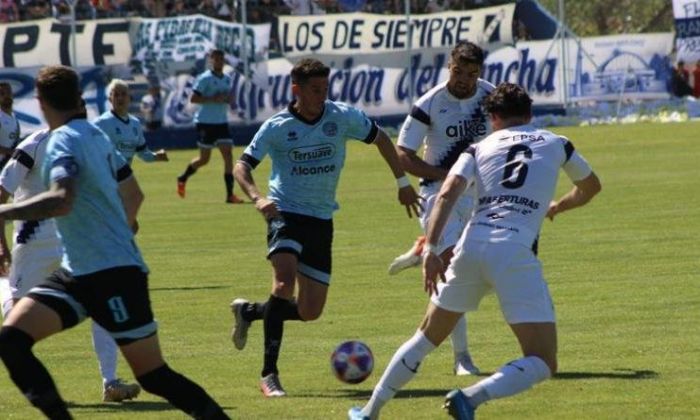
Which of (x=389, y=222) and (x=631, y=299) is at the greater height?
(x=631, y=299)

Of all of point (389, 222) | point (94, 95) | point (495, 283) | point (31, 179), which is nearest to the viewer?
point (495, 283)

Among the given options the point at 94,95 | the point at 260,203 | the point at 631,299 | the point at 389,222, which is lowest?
the point at 94,95

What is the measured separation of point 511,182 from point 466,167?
0.25 metres

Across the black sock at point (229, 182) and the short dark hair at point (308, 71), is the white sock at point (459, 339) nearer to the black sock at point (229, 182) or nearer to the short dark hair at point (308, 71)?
the short dark hair at point (308, 71)

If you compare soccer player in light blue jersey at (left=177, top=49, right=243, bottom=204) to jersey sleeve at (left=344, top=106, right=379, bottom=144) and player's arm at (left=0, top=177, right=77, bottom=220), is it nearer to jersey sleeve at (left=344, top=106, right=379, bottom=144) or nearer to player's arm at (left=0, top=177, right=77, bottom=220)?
jersey sleeve at (left=344, top=106, right=379, bottom=144)

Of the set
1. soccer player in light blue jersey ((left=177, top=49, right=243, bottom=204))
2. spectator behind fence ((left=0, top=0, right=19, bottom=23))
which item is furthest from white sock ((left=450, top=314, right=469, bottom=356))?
spectator behind fence ((left=0, top=0, right=19, bottom=23))

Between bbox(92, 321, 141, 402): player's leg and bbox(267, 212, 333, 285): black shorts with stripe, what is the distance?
1.22 m

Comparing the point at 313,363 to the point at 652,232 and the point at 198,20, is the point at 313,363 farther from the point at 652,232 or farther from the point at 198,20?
the point at 198,20

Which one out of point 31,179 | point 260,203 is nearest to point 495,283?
point 260,203

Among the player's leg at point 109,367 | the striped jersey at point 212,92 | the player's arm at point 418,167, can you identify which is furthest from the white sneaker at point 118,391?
the striped jersey at point 212,92

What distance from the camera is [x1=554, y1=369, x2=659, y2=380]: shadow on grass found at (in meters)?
11.1

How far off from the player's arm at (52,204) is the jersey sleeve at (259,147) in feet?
10.2

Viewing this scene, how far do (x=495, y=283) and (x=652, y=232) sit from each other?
1222 centimetres

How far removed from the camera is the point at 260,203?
34.8 ft
